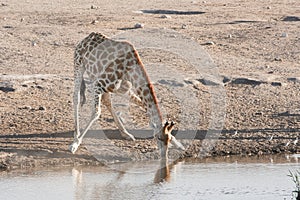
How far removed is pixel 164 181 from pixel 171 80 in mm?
4513

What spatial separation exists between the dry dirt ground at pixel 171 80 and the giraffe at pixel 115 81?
0.47 m

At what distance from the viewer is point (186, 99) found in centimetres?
1472

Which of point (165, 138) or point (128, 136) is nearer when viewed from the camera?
point (165, 138)

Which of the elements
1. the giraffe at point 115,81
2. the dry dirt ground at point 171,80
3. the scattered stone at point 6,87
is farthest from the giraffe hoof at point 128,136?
the scattered stone at point 6,87

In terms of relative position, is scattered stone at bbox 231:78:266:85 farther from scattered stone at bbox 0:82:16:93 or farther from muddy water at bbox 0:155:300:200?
scattered stone at bbox 0:82:16:93

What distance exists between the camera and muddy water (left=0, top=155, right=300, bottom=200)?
409 inches

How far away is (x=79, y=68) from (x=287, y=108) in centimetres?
362

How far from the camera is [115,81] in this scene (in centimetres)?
1236

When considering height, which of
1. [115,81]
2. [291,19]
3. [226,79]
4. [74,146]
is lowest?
[74,146]

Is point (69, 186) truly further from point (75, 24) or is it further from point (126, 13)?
point (126, 13)

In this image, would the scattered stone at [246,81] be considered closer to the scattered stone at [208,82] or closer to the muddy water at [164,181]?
the scattered stone at [208,82]

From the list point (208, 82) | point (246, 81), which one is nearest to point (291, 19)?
point (246, 81)

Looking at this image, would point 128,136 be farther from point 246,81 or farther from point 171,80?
point 246,81

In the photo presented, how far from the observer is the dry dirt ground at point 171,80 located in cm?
1268
